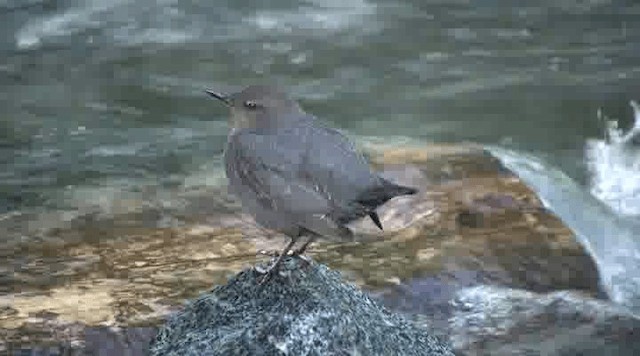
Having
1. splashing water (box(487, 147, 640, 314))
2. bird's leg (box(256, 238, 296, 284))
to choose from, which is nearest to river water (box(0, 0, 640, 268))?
splashing water (box(487, 147, 640, 314))

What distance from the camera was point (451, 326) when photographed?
6078 mm

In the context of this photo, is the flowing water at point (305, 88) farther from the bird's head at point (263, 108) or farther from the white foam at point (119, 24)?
the bird's head at point (263, 108)

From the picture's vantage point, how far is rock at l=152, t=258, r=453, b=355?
14.4 feet

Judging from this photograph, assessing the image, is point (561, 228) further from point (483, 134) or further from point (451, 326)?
point (483, 134)

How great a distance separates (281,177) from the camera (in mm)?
4555

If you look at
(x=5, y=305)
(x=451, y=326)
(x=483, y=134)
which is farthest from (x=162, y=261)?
(x=483, y=134)

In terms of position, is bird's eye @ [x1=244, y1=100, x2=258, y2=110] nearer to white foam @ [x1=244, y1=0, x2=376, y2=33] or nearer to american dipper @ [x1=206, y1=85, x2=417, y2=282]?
american dipper @ [x1=206, y1=85, x2=417, y2=282]

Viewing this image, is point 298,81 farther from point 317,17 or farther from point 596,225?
point 596,225

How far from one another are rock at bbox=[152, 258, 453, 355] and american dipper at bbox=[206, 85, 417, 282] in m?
0.10

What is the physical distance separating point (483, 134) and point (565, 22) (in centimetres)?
289

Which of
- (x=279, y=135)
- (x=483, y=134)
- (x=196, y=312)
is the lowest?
(x=483, y=134)

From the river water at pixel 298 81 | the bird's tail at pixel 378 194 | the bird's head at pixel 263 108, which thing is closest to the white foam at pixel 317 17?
the river water at pixel 298 81

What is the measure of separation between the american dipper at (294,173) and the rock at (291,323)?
0.10 metres

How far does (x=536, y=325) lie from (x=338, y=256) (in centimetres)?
100
